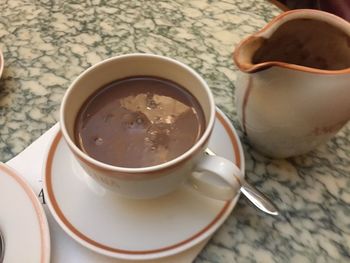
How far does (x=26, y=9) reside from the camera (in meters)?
0.83

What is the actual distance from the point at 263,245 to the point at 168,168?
0.57 ft

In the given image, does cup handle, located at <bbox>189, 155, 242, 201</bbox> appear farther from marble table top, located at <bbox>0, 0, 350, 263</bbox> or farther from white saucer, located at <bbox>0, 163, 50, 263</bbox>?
white saucer, located at <bbox>0, 163, 50, 263</bbox>

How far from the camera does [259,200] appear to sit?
54cm

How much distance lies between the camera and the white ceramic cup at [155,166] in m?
0.44

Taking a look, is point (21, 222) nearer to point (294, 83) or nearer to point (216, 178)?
point (216, 178)

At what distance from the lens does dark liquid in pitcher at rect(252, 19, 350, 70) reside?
1.82 ft

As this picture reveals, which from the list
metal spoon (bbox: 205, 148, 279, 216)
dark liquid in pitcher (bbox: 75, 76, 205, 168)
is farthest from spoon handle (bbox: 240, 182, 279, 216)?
dark liquid in pitcher (bbox: 75, 76, 205, 168)

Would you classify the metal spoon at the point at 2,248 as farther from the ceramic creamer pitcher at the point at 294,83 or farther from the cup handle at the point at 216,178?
the ceramic creamer pitcher at the point at 294,83

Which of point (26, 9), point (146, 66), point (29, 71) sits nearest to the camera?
point (146, 66)

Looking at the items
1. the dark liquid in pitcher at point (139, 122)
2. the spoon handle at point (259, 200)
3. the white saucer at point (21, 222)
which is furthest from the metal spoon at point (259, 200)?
the white saucer at point (21, 222)

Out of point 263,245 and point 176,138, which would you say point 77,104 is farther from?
point 263,245

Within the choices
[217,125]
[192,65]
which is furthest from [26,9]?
[217,125]

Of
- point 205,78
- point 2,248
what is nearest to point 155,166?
point 2,248

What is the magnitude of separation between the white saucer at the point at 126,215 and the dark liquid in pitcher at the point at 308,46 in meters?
0.15
